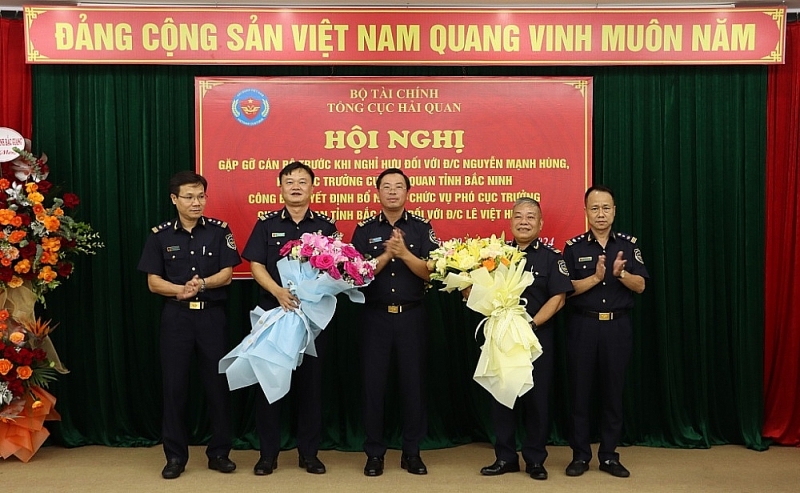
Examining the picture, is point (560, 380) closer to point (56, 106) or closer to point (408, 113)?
point (408, 113)

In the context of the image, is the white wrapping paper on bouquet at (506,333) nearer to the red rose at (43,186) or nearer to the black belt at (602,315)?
the black belt at (602,315)

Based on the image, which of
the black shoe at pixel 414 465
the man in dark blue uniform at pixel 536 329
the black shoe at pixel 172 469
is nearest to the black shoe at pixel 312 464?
the black shoe at pixel 414 465

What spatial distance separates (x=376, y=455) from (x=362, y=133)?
74.0 inches

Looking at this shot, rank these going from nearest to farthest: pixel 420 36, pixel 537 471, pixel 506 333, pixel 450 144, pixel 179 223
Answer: pixel 506 333 < pixel 537 471 < pixel 179 223 < pixel 420 36 < pixel 450 144

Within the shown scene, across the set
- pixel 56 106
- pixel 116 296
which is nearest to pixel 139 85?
pixel 56 106

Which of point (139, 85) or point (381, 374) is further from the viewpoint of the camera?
point (139, 85)

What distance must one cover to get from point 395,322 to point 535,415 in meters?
0.86

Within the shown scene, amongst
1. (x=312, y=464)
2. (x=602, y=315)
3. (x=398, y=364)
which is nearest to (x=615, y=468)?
(x=602, y=315)

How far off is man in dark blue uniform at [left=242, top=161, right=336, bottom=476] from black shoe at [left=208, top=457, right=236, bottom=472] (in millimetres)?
124

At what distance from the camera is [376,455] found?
14.1 ft

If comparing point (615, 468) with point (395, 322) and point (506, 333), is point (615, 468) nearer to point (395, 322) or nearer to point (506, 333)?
point (506, 333)

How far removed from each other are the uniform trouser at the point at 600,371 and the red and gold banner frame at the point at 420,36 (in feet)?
5.33

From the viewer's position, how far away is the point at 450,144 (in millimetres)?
4945

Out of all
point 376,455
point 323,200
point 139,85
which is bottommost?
point 376,455
